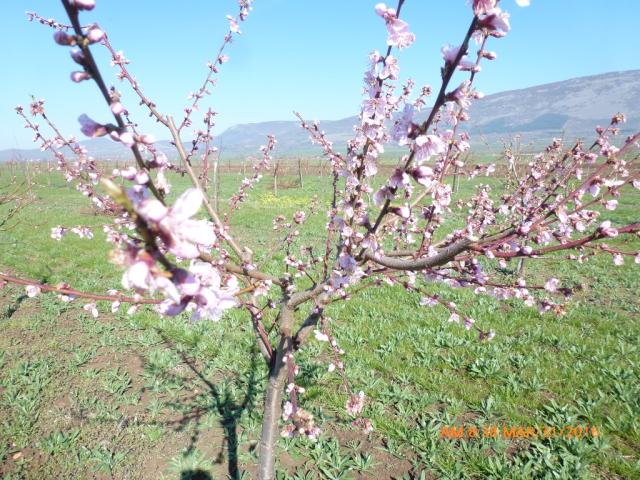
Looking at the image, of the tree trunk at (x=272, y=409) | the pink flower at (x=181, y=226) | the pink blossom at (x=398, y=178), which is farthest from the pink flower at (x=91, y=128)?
the tree trunk at (x=272, y=409)

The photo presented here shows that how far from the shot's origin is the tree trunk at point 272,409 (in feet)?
7.64

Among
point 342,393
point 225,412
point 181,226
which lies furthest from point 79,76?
point 342,393

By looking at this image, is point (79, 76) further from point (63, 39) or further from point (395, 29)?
point (395, 29)

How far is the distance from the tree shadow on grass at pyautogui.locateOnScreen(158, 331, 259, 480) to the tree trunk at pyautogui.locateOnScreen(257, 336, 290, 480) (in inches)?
45.0

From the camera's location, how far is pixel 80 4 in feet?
3.03

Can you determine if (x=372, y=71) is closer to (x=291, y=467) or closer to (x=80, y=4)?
(x=80, y=4)

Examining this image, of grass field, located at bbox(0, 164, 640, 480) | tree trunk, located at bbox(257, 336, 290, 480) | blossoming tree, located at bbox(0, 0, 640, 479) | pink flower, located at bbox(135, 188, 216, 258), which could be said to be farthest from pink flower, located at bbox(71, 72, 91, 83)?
grass field, located at bbox(0, 164, 640, 480)

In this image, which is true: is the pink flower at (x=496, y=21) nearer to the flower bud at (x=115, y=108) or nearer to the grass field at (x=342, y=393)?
the flower bud at (x=115, y=108)

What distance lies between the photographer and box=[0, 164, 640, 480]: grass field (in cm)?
346

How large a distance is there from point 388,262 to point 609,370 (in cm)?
469

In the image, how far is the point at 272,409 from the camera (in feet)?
7.77

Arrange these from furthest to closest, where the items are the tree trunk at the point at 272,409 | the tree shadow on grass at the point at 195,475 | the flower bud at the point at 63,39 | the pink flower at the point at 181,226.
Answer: the tree shadow on grass at the point at 195,475
the tree trunk at the point at 272,409
the flower bud at the point at 63,39
the pink flower at the point at 181,226

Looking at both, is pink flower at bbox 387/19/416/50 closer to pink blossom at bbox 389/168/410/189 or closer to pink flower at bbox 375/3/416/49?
pink flower at bbox 375/3/416/49

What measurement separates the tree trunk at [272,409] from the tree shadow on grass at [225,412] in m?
1.14
